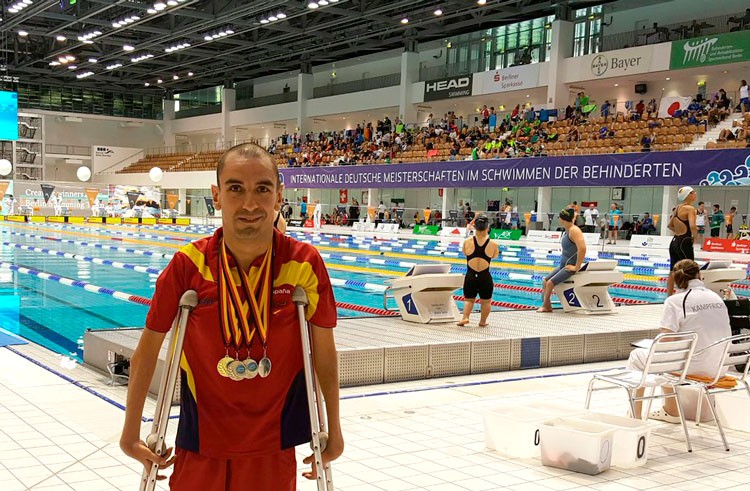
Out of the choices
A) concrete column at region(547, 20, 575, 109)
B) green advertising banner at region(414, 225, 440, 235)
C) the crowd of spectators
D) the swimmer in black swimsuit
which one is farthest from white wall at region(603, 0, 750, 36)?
the swimmer in black swimsuit

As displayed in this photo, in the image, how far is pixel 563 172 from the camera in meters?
25.8

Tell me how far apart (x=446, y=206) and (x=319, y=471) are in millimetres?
29094

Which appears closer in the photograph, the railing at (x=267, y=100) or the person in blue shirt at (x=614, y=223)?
the person in blue shirt at (x=614, y=223)

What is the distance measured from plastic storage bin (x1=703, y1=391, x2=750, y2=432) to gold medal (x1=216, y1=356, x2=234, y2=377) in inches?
166

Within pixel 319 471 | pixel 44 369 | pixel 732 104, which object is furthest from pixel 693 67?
pixel 319 471

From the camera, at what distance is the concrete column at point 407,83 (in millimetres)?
34188

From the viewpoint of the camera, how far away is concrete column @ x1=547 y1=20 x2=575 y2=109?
28.0 metres

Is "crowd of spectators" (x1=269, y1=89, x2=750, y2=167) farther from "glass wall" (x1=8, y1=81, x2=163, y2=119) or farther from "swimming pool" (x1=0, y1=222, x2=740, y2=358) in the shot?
"glass wall" (x1=8, y1=81, x2=163, y2=119)

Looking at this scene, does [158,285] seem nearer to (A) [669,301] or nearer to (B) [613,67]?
(A) [669,301]

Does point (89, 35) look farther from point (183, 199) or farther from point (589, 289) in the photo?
point (589, 289)

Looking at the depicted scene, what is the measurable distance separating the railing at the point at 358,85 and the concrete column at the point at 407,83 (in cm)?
145

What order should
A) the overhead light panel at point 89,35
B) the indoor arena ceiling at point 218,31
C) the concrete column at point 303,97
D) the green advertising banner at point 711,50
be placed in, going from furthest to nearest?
the concrete column at point 303,97 < the overhead light panel at point 89,35 < the indoor arena ceiling at point 218,31 < the green advertising banner at point 711,50

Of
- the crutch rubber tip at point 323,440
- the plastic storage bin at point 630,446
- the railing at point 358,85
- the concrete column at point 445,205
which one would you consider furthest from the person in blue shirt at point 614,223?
the crutch rubber tip at point 323,440

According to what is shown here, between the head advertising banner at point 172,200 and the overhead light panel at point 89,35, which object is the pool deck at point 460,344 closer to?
the overhead light panel at point 89,35
